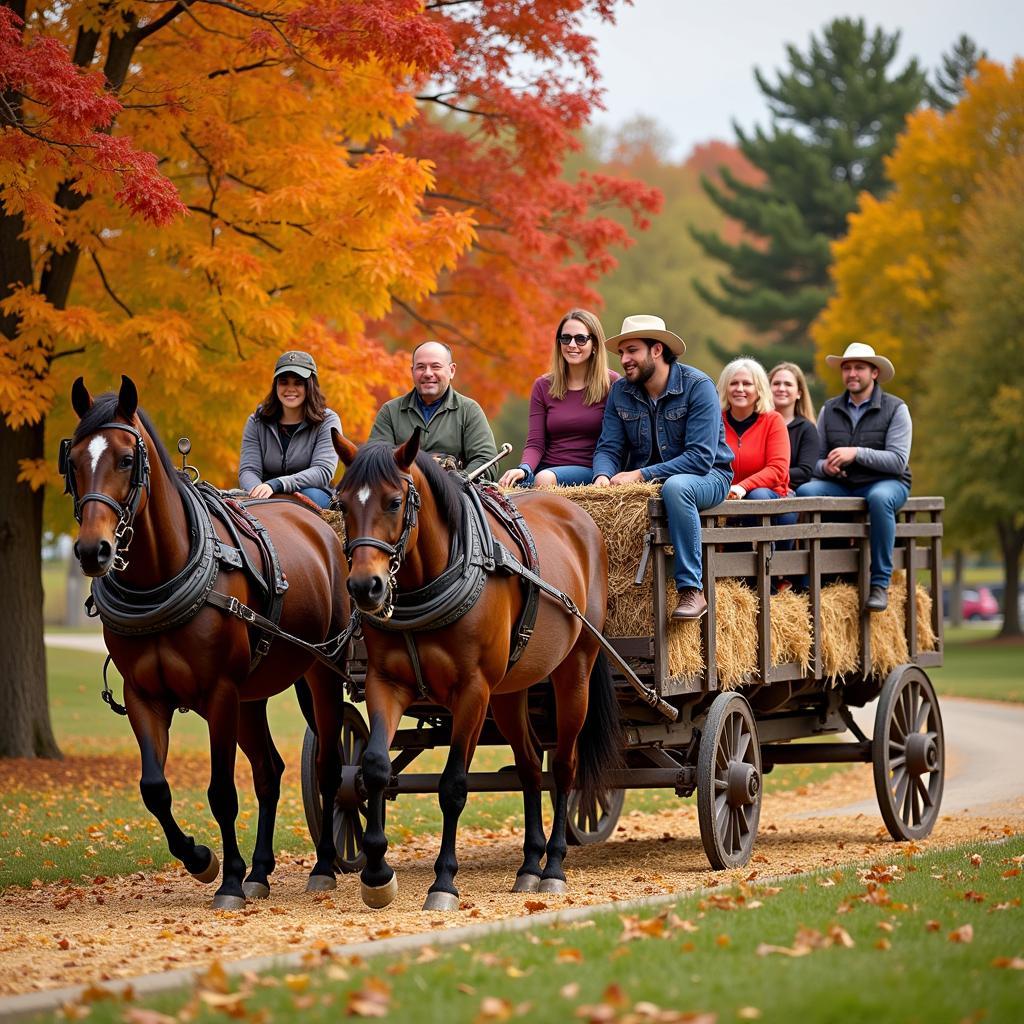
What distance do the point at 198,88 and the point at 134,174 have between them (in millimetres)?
2394

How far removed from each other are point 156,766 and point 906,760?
5237 millimetres

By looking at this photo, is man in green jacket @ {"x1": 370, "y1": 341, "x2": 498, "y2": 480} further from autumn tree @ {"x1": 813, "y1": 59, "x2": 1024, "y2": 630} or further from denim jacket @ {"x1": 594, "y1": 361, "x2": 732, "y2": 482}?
autumn tree @ {"x1": 813, "y1": 59, "x2": 1024, "y2": 630}

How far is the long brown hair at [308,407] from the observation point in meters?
9.48

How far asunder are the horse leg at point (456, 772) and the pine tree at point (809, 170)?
40230 millimetres

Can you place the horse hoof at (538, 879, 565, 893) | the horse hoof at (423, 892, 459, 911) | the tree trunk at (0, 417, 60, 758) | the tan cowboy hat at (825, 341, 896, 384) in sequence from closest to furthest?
the horse hoof at (423, 892, 459, 911) → the horse hoof at (538, 879, 565, 893) → the tan cowboy hat at (825, 341, 896, 384) → the tree trunk at (0, 417, 60, 758)

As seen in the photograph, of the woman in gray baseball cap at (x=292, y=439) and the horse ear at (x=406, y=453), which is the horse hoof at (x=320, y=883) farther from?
the horse ear at (x=406, y=453)

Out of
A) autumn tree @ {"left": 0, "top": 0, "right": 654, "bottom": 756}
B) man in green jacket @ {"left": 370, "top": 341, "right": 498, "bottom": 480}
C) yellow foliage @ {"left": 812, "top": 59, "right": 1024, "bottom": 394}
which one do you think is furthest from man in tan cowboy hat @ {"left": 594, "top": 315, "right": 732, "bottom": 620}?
yellow foliage @ {"left": 812, "top": 59, "right": 1024, "bottom": 394}

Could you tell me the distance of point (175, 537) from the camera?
25.6 ft

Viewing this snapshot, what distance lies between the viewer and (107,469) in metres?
7.34

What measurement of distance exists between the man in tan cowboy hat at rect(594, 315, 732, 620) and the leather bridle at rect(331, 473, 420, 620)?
6.68ft

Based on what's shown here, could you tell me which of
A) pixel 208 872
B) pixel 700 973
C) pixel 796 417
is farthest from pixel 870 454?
pixel 700 973

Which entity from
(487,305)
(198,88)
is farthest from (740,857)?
(487,305)

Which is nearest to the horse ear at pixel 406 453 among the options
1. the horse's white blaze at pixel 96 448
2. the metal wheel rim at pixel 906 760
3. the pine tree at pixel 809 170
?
the horse's white blaze at pixel 96 448

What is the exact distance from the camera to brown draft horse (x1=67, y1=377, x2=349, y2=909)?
7398 mm
